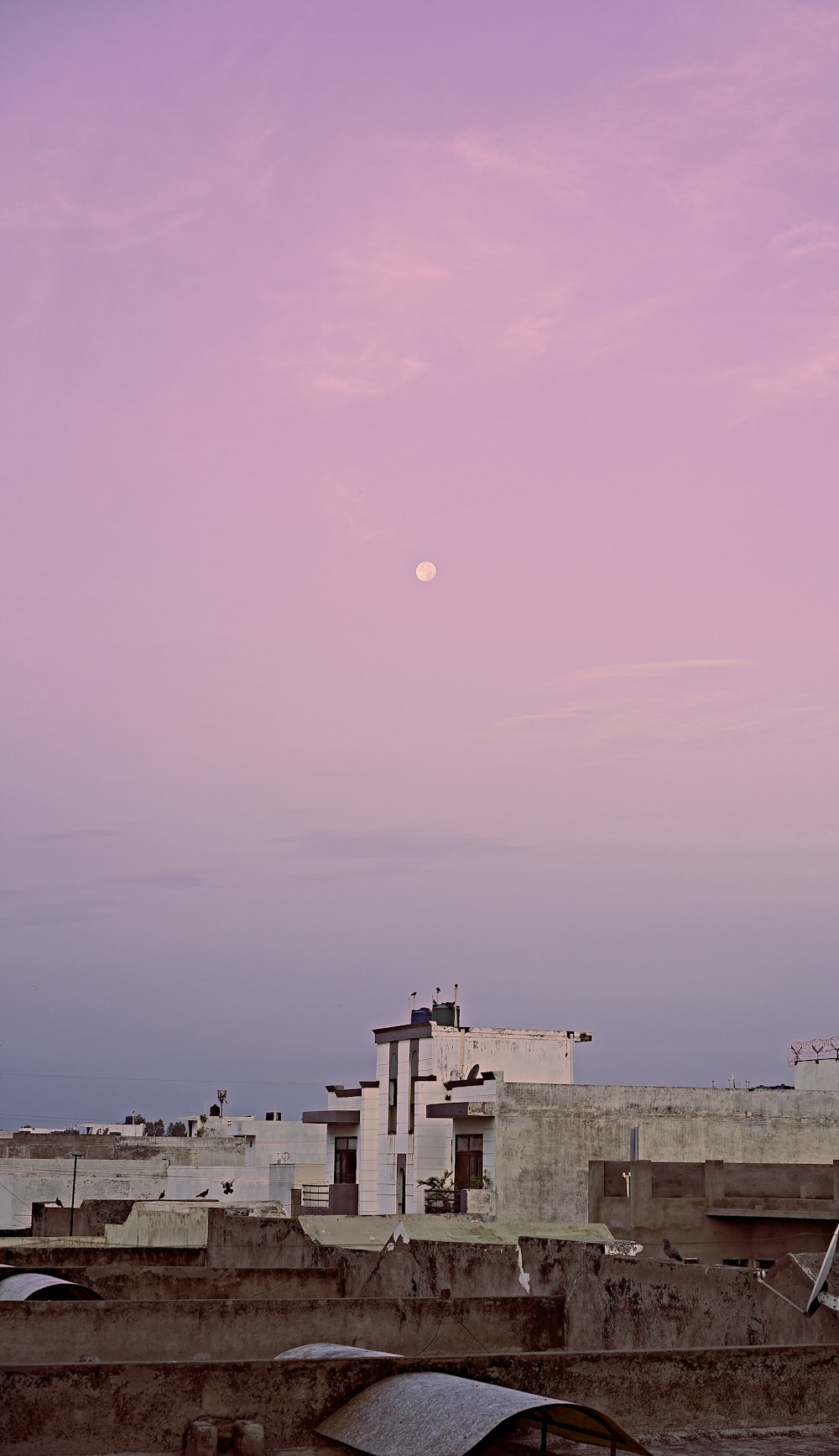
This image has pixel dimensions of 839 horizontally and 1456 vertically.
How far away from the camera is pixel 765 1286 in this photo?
1641 centimetres

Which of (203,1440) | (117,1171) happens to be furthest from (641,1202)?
(117,1171)

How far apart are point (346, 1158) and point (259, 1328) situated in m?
39.0

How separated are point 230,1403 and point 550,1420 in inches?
88.5

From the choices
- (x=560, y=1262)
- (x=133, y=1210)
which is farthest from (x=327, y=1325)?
(x=133, y=1210)

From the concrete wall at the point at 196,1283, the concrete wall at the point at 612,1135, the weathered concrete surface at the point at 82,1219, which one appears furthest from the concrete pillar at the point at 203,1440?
the concrete wall at the point at 612,1135

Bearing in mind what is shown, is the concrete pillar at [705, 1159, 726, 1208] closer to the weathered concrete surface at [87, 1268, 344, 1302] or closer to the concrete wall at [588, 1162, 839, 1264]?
the concrete wall at [588, 1162, 839, 1264]

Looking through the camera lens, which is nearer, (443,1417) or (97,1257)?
(443,1417)

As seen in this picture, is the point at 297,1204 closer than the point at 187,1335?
No

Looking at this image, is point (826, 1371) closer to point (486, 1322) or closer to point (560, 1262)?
point (486, 1322)

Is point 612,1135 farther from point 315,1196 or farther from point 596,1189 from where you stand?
point 315,1196

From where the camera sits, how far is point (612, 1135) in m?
45.1

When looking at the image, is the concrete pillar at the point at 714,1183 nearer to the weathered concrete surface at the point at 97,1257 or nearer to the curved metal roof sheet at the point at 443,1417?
the weathered concrete surface at the point at 97,1257

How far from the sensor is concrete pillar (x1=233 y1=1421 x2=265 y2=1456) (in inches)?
403

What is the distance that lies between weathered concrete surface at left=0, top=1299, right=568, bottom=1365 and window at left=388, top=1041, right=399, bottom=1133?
33.5 meters
